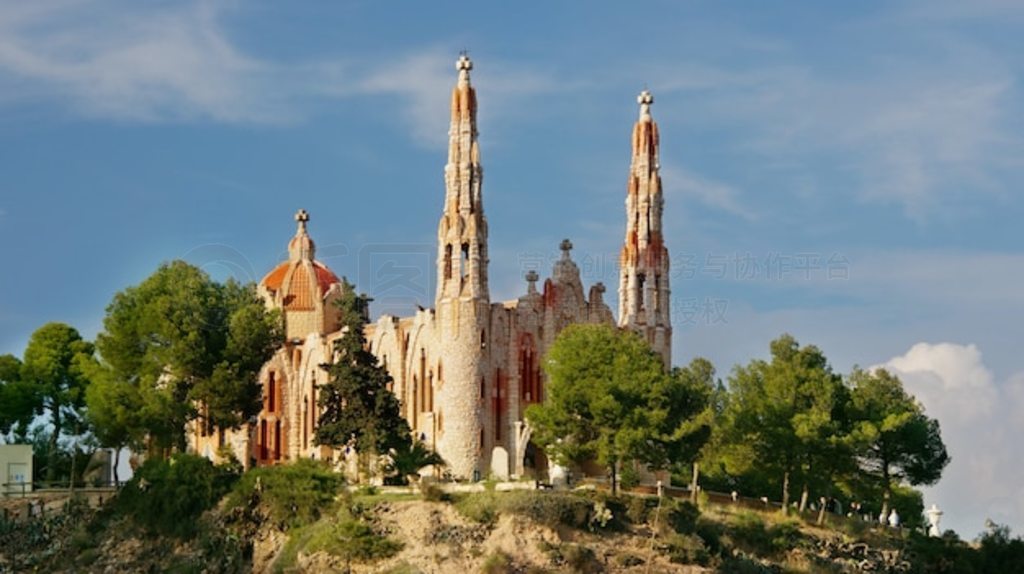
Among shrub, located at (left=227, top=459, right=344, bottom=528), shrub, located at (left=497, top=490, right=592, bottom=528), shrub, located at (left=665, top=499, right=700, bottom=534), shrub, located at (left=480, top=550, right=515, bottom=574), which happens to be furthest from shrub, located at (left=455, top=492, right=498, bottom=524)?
shrub, located at (left=665, top=499, right=700, bottom=534)

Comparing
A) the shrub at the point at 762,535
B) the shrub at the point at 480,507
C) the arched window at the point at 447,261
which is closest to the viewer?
the shrub at the point at 480,507

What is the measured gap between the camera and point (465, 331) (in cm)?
7162

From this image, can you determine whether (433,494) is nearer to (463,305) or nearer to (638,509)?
(638,509)

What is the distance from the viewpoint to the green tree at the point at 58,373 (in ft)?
269

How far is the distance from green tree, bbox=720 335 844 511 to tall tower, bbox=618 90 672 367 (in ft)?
13.5

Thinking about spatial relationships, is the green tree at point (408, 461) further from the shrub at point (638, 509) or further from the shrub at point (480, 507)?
the shrub at point (638, 509)

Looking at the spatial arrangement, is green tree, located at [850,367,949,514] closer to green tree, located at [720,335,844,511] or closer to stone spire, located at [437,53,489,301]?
green tree, located at [720,335,844,511]

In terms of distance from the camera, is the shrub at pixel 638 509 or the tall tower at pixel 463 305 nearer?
the shrub at pixel 638 509

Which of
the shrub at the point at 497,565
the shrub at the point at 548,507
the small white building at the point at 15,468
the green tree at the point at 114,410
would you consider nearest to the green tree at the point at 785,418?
the shrub at the point at 548,507

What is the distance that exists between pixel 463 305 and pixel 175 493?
40.2 ft

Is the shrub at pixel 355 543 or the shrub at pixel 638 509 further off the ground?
the shrub at pixel 638 509

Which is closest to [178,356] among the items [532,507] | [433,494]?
[433,494]

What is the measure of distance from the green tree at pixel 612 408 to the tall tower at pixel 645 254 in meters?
9.38

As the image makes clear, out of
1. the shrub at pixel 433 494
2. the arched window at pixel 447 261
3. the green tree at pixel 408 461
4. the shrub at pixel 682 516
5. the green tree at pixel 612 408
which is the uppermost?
the arched window at pixel 447 261
